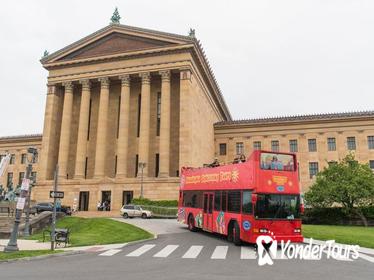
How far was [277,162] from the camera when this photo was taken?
1739 centimetres

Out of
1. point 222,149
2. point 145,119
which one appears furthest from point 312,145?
point 145,119

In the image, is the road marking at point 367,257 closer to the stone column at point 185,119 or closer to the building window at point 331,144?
the stone column at point 185,119

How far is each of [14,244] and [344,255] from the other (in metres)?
13.8

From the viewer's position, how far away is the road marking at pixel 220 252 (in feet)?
46.9

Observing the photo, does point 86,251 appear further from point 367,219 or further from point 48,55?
point 48,55

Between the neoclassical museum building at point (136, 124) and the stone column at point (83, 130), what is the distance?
0.14 meters

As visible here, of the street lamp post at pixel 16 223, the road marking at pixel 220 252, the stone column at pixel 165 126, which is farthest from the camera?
the stone column at pixel 165 126

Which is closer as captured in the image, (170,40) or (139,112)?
(170,40)

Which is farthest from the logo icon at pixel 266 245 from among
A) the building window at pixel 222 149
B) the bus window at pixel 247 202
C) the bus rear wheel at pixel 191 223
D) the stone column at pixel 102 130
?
the building window at pixel 222 149

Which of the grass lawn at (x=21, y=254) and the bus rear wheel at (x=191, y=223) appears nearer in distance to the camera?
the grass lawn at (x=21, y=254)

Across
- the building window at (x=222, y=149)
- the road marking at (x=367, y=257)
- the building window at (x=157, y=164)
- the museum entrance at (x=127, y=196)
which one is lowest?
the road marking at (x=367, y=257)

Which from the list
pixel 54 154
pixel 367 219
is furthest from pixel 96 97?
pixel 367 219

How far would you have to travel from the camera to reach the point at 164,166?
47156 mm

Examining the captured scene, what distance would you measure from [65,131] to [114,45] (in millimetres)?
14354
